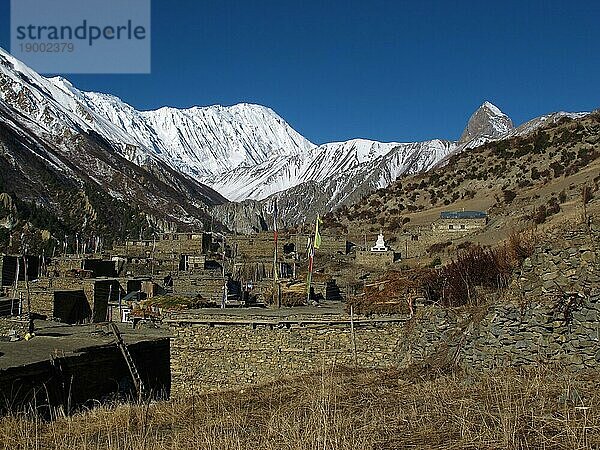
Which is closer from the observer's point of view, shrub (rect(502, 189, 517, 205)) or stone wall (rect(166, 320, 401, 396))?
stone wall (rect(166, 320, 401, 396))

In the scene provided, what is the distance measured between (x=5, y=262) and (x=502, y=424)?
34.3 m

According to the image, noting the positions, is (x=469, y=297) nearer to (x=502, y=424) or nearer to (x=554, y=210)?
(x=502, y=424)

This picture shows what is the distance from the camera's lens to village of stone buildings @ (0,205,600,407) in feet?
32.5

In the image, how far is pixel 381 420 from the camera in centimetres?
767

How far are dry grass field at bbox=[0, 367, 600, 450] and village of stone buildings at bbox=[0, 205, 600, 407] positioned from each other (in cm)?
79

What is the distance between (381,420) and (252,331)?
25.1ft

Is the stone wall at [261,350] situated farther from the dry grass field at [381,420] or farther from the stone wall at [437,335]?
the dry grass field at [381,420]

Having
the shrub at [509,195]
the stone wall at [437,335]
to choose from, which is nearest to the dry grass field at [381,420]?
the stone wall at [437,335]

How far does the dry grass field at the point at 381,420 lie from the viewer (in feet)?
21.4

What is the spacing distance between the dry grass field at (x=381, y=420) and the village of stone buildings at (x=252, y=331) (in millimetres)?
792

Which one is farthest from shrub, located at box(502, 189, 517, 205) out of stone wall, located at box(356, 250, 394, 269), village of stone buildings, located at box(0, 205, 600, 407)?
village of stone buildings, located at box(0, 205, 600, 407)

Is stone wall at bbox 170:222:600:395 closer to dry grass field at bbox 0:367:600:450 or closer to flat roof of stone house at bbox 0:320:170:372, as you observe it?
dry grass field at bbox 0:367:600:450

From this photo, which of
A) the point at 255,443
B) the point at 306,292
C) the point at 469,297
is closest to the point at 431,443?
the point at 255,443

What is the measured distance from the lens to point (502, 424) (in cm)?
653
